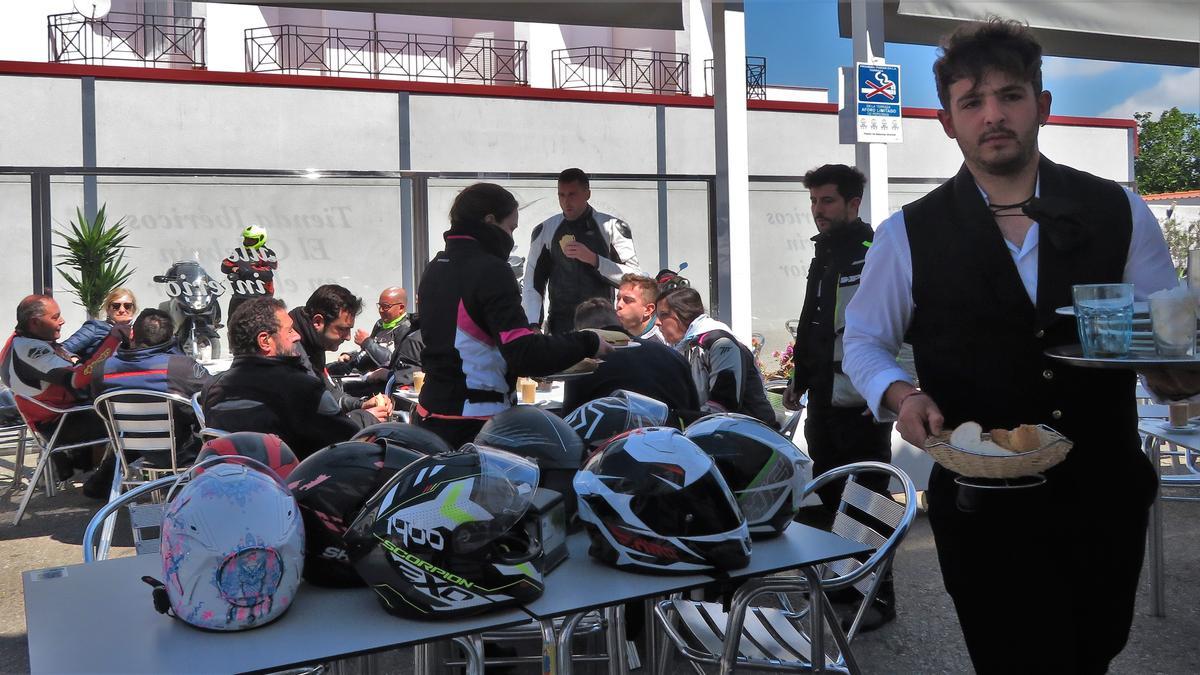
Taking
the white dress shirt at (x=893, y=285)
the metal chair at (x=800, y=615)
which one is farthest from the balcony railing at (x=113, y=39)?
the white dress shirt at (x=893, y=285)

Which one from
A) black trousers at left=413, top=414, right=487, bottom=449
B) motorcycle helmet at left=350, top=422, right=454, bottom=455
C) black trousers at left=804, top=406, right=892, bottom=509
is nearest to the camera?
motorcycle helmet at left=350, top=422, right=454, bottom=455

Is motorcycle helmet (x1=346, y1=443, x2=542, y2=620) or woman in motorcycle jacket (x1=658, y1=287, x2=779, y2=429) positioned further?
woman in motorcycle jacket (x1=658, y1=287, x2=779, y2=429)

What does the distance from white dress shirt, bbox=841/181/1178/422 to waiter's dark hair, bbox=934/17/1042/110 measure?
244 mm

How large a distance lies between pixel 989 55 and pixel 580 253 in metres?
3.59

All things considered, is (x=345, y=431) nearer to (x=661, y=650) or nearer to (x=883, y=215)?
(x=661, y=650)

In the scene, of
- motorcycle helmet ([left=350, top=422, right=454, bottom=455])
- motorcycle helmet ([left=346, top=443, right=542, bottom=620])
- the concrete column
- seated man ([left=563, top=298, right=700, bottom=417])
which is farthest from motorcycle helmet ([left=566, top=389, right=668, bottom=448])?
the concrete column

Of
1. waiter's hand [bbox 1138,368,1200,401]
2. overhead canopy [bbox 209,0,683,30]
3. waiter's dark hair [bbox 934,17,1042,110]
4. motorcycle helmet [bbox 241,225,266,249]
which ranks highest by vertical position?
overhead canopy [bbox 209,0,683,30]

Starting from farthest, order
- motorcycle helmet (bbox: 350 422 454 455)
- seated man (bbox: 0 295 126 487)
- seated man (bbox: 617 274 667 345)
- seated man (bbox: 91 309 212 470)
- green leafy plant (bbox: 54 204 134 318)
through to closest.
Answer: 1. green leafy plant (bbox: 54 204 134 318)
2. seated man (bbox: 0 295 126 487)
3. seated man (bbox: 91 309 212 470)
4. seated man (bbox: 617 274 667 345)
5. motorcycle helmet (bbox: 350 422 454 455)

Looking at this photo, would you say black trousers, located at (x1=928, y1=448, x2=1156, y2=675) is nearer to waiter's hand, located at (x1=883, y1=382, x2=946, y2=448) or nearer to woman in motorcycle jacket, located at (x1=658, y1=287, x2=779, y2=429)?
waiter's hand, located at (x1=883, y1=382, x2=946, y2=448)

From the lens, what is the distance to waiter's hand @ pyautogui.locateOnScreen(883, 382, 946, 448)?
1.89 meters

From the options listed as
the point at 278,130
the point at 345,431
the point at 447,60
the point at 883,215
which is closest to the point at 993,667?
the point at 345,431

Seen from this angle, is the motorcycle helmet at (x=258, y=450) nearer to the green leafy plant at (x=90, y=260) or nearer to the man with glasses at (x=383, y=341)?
the man with glasses at (x=383, y=341)

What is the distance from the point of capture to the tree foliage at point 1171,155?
5862 centimetres

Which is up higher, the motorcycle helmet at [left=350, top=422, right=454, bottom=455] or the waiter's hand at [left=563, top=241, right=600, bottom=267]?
Answer: the waiter's hand at [left=563, top=241, right=600, bottom=267]
